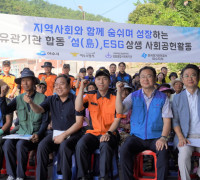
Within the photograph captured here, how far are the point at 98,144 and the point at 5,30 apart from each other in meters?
3.63

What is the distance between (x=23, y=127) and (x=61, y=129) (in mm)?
666

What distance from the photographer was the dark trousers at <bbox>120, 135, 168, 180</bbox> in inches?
117

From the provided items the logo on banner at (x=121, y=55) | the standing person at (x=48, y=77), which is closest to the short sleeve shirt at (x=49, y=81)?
the standing person at (x=48, y=77)

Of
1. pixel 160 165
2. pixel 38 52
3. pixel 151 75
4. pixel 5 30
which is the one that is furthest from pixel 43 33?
pixel 160 165

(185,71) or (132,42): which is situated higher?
(132,42)

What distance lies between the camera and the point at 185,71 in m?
3.42

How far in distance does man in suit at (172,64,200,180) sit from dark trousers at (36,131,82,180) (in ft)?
4.60

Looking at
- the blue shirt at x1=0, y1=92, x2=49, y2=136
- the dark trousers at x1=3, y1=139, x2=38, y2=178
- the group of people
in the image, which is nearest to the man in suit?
the group of people

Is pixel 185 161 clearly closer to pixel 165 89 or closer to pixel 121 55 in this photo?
pixel 165 89

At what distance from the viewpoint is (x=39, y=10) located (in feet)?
167

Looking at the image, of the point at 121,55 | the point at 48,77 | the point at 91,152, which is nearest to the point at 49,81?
the point at 48,77

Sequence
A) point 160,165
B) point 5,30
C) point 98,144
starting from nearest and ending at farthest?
point 160,165, point 98,144, point 5,30

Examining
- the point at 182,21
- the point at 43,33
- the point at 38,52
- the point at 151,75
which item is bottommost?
the point at 151,75

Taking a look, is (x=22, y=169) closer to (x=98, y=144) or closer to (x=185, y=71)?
(x=98, y=144)
